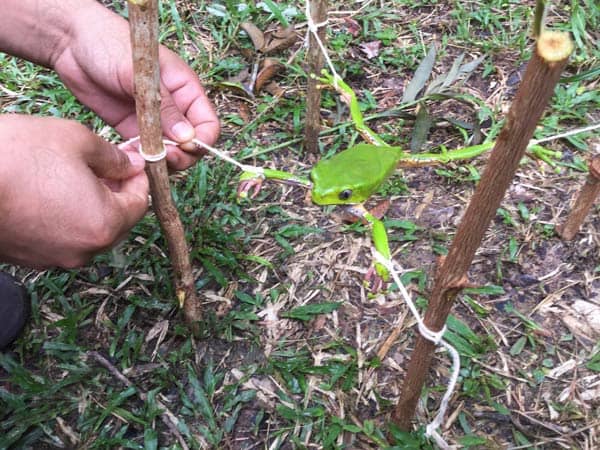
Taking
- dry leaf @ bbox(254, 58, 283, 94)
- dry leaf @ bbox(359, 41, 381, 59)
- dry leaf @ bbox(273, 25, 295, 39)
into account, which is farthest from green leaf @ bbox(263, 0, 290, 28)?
dry leaf @ bbox(359, 41, 381, 59)

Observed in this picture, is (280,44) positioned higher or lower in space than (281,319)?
higher

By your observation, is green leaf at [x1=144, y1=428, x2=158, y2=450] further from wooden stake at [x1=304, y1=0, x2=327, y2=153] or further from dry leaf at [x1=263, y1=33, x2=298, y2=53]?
dry leaf at [x1=263, y1=33, x2=298, y2=53]

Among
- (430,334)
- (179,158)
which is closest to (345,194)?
(430,334)

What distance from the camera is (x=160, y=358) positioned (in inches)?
65.2

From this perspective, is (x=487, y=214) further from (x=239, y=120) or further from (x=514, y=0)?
(x=514, y=0)

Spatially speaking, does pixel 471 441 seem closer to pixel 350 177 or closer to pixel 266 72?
pixel 350 177

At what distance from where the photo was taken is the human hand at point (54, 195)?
1124 millimetres

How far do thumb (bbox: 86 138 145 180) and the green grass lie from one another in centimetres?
56

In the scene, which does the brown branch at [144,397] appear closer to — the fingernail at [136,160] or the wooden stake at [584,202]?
the fingernail at [136,160]

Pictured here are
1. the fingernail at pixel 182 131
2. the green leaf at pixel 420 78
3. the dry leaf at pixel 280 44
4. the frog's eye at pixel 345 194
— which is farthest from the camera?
the dry leaf at pixel 280 44

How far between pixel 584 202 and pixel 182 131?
1.21m

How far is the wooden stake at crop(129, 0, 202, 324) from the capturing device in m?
1.05

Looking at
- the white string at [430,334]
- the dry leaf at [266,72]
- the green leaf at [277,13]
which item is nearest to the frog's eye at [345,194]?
the white string at [430,334]

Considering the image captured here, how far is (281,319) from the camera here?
68.7 inches
